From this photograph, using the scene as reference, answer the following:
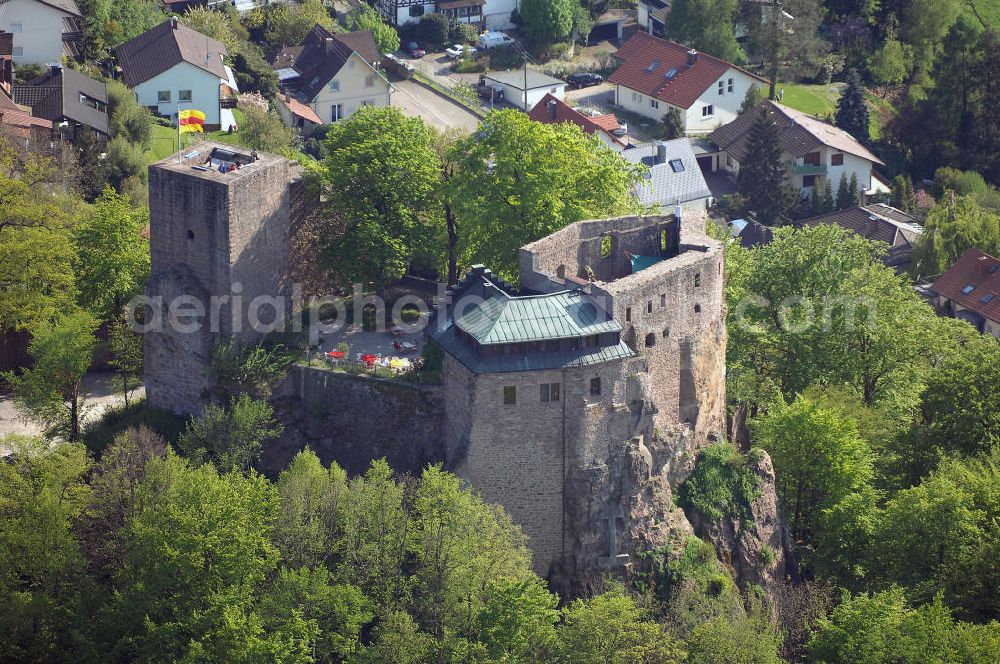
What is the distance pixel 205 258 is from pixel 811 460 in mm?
27480

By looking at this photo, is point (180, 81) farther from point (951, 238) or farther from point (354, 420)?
point (951, 238)

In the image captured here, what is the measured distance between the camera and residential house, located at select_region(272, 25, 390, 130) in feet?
403

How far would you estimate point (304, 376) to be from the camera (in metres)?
78.2

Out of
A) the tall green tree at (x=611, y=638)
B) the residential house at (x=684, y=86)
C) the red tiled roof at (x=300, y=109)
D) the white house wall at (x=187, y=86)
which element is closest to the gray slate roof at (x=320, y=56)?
the red tiled roof at (x=300, y=109)

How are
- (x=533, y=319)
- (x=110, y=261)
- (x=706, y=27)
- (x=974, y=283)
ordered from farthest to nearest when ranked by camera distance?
(x=706, y=27) < (x=974, y=283) < (x=110, y=261) < (x=533, y=319)

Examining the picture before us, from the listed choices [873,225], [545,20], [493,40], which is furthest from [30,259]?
[545,20]

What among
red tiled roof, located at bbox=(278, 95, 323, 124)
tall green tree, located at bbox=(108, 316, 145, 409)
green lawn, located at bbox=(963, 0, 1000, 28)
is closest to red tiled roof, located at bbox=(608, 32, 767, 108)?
red tiled roof, located at bbox=(278, 95, 323, 124)

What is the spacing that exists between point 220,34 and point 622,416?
210 feet

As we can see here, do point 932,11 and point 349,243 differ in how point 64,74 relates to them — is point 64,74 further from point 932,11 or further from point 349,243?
point 932,11

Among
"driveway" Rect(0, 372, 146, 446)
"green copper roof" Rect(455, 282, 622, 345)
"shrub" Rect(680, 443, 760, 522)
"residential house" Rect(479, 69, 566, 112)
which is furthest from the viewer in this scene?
"residential house" Rect(479, 69, 566, 112)

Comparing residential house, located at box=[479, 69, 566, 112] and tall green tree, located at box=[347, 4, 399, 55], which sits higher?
tall green tree, located at box=[347, 4, 399, 55]

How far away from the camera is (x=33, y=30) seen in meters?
121

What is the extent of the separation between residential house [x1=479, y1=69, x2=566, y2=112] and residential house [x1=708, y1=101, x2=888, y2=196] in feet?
40.1

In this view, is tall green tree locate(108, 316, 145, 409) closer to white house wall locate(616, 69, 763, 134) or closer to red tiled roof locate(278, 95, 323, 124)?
red tiled roof locate(278, 95, 323, 124)
